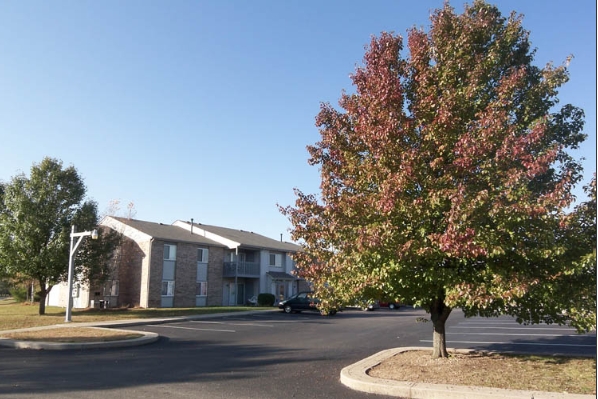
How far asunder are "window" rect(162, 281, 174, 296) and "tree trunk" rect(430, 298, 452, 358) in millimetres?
28199

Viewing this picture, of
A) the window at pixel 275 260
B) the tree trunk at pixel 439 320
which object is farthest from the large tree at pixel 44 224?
the tree trunk at pixel 439 320

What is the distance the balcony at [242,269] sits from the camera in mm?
40562

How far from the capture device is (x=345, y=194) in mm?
9562

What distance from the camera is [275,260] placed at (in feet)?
148

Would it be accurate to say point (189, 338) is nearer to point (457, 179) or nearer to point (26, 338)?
point (26, 338)

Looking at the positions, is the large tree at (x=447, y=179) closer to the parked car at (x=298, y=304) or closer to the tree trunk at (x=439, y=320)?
the tree trunk at (x=439, y=320)

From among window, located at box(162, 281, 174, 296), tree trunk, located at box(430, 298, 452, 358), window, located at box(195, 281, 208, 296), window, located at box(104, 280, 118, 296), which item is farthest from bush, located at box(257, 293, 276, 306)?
tree trunk, located at box(430, 298, 452, 358)

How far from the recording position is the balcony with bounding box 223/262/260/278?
40.6 m

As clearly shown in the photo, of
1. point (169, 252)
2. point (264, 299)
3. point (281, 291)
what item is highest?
point (169, 252)

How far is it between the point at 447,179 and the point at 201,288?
32.4m

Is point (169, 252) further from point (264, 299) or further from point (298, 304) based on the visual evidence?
point (298, 304)

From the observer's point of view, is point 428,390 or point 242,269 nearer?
point 428,390

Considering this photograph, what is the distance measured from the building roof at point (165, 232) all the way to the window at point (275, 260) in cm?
597

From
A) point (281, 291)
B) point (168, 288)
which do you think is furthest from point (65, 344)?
point (281, 291)
